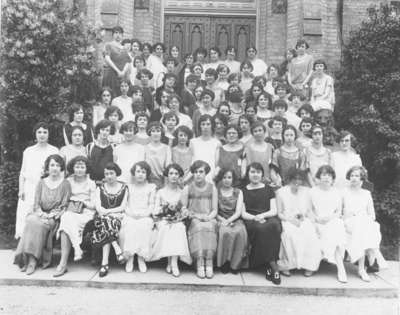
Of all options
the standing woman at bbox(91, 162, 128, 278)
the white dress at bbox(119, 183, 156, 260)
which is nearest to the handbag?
the standing woman at bbox(91, 162, 128, 278)

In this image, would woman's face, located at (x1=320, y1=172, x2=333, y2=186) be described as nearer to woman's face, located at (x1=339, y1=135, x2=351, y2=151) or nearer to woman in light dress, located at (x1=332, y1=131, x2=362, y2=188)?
woman in light dress, located at (x1=332, y1=131, x2=362, y2=188)

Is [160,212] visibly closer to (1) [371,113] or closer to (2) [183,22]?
(1) [371,113]

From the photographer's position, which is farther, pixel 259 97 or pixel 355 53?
pixel 355 53

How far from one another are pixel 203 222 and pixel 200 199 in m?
0.33

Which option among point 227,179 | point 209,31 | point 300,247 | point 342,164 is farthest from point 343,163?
point 209,31

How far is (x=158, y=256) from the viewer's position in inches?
224

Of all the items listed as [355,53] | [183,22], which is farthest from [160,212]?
[183,22]

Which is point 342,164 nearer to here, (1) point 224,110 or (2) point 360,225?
(2) point 360,225

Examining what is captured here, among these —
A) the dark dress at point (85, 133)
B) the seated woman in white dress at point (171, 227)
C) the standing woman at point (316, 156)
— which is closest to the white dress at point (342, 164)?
the standing woman at point (316, 156)

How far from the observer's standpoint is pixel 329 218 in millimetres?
5930

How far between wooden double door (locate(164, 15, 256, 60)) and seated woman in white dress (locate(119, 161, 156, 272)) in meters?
7.11

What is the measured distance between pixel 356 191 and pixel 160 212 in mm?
2445

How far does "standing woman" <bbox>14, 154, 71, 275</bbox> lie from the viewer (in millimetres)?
5605

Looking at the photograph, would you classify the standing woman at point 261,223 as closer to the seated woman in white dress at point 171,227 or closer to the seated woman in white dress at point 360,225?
the seated woman in white dress at point 171,227
